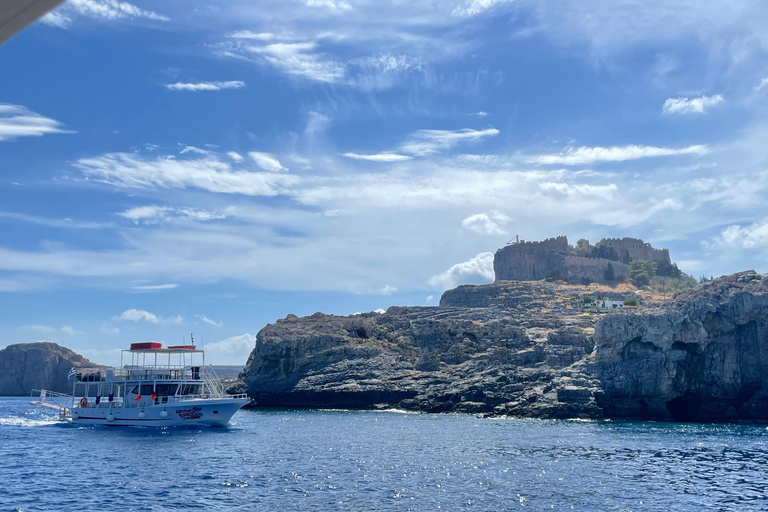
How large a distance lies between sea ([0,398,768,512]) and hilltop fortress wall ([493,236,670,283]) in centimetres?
10290

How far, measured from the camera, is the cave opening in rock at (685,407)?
73500 millimetres

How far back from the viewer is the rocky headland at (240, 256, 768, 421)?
72125mm

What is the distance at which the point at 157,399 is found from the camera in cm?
5872

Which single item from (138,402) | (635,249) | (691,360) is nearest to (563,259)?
(635,249)

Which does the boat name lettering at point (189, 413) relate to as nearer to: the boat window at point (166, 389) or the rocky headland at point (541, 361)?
the boat window at point (166, 389)

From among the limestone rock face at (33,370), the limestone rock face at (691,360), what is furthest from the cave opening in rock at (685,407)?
the limestone rock face at (33,370)

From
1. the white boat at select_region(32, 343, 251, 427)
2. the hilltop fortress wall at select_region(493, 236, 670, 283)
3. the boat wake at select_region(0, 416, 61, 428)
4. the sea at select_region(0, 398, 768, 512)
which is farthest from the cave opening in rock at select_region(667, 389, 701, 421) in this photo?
the hilltop fortress wall at select_region(493, 236, 670, 283)

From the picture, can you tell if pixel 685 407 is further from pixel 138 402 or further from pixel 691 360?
pixel 138 402

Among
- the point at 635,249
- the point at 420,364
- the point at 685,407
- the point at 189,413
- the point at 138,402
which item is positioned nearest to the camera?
the point at 189,413

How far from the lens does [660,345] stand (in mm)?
73625

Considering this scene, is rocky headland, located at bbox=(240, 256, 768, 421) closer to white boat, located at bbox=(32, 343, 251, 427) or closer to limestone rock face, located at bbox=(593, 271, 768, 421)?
limestone rock face, located at bbox=(593, 271, 768, 421)

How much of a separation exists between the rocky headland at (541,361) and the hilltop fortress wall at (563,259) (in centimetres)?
4659

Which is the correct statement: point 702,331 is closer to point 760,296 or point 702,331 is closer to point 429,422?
point 760,296

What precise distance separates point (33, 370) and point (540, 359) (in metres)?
170
